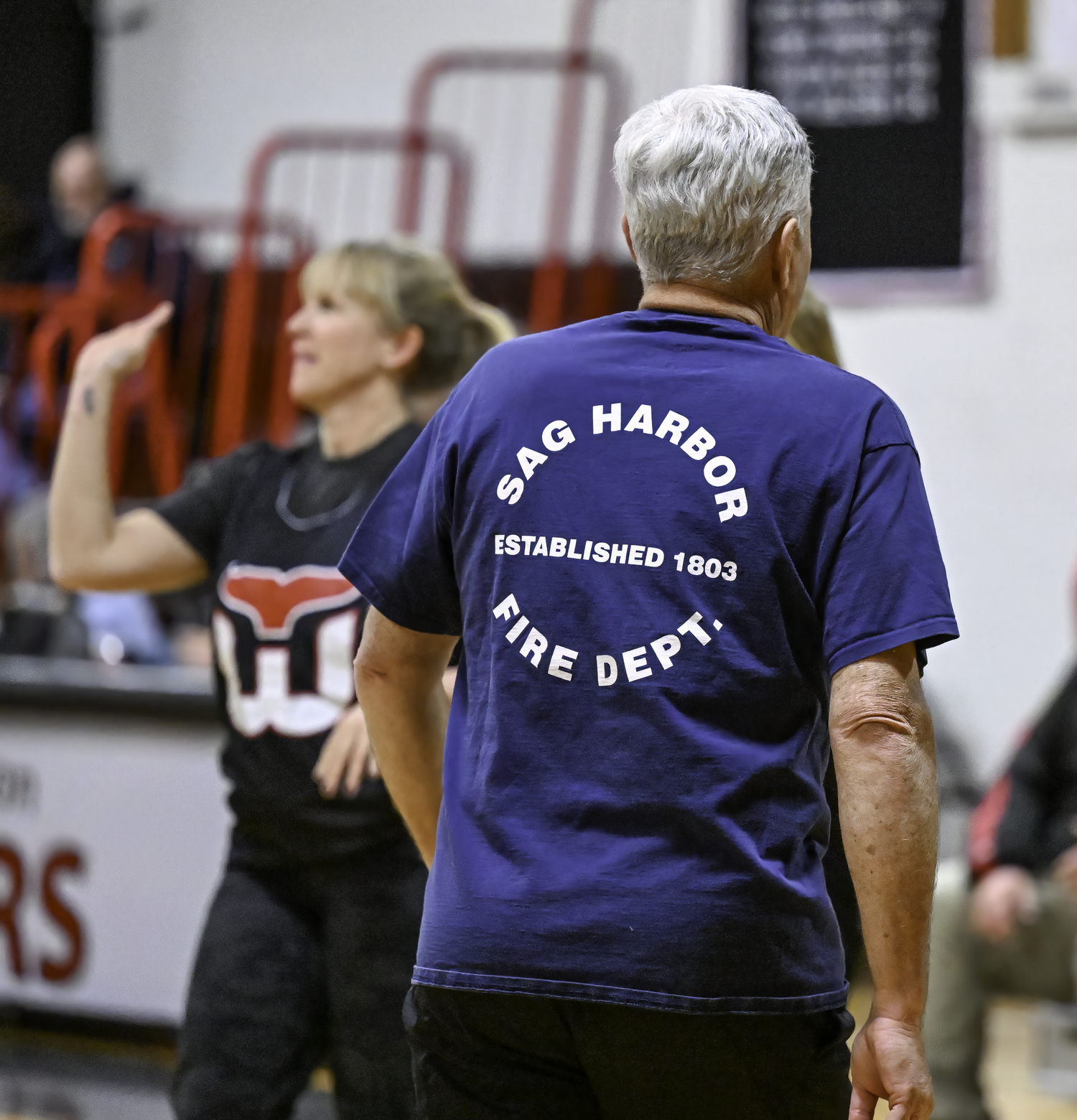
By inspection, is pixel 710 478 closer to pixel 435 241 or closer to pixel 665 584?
pixel 665 584

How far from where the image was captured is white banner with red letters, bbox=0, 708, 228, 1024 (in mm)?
3857

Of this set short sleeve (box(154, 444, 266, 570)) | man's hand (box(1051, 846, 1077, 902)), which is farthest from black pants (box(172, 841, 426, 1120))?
man's hand (box(1051, 846, 1077, 902))

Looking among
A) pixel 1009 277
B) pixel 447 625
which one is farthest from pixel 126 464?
pixel 447 625

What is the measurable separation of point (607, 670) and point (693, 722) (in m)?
0.08

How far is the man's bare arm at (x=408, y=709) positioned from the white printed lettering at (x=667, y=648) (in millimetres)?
291

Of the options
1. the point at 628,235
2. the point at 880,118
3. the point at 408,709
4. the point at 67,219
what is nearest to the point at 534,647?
the point at 408,709

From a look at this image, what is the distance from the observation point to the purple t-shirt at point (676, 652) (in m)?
1.31

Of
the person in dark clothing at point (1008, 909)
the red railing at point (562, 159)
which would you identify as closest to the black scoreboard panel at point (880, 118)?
the red railing at point (562, 159)

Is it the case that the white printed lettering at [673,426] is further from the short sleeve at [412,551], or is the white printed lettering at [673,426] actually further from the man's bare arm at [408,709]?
the man's bare arm at [408,709]

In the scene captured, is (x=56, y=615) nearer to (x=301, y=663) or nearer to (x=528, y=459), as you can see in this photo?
(x=301, y=663)

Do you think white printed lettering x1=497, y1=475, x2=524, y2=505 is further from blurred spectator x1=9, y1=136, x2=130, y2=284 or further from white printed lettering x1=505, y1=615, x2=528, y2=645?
blurred spectator x1=9, y1=136, x2=130, y2=284

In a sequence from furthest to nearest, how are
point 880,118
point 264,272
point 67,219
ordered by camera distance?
point 67,219 → point 264,272 → point 880,118

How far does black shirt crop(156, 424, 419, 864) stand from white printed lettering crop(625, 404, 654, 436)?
1023 mm

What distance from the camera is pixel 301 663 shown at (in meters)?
2.32
